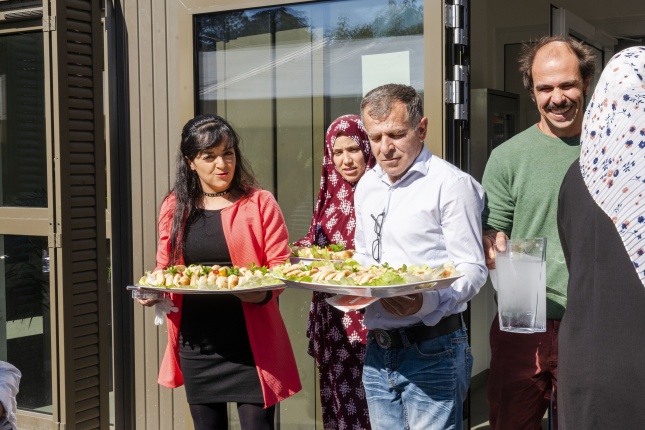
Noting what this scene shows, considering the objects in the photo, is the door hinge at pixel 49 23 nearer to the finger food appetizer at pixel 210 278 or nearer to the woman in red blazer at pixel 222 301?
the woman in red blazer at pixel 222 301

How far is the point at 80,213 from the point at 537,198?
2.15 metres

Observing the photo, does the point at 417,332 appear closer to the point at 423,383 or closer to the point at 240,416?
the point at 423,383

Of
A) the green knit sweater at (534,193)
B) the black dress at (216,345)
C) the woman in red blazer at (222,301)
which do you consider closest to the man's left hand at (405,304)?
the green knit sweater at (534,193)

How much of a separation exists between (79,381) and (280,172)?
131 centimetres

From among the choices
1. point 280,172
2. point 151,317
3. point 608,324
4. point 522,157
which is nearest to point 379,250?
point 522,157

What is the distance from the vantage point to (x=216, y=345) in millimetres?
2965

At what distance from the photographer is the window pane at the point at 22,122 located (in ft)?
14.4

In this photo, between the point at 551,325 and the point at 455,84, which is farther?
the point at 455,84

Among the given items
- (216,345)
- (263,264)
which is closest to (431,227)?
(263,264)

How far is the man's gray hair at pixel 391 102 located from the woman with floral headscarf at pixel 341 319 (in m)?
0.82

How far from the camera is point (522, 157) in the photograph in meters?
2.64

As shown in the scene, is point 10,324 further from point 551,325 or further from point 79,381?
point 551,325

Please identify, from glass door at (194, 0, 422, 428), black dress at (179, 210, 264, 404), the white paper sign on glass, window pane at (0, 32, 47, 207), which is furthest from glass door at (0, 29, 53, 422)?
the white paper sign on glass

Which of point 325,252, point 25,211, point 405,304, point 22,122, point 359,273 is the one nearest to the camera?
point 405,304
